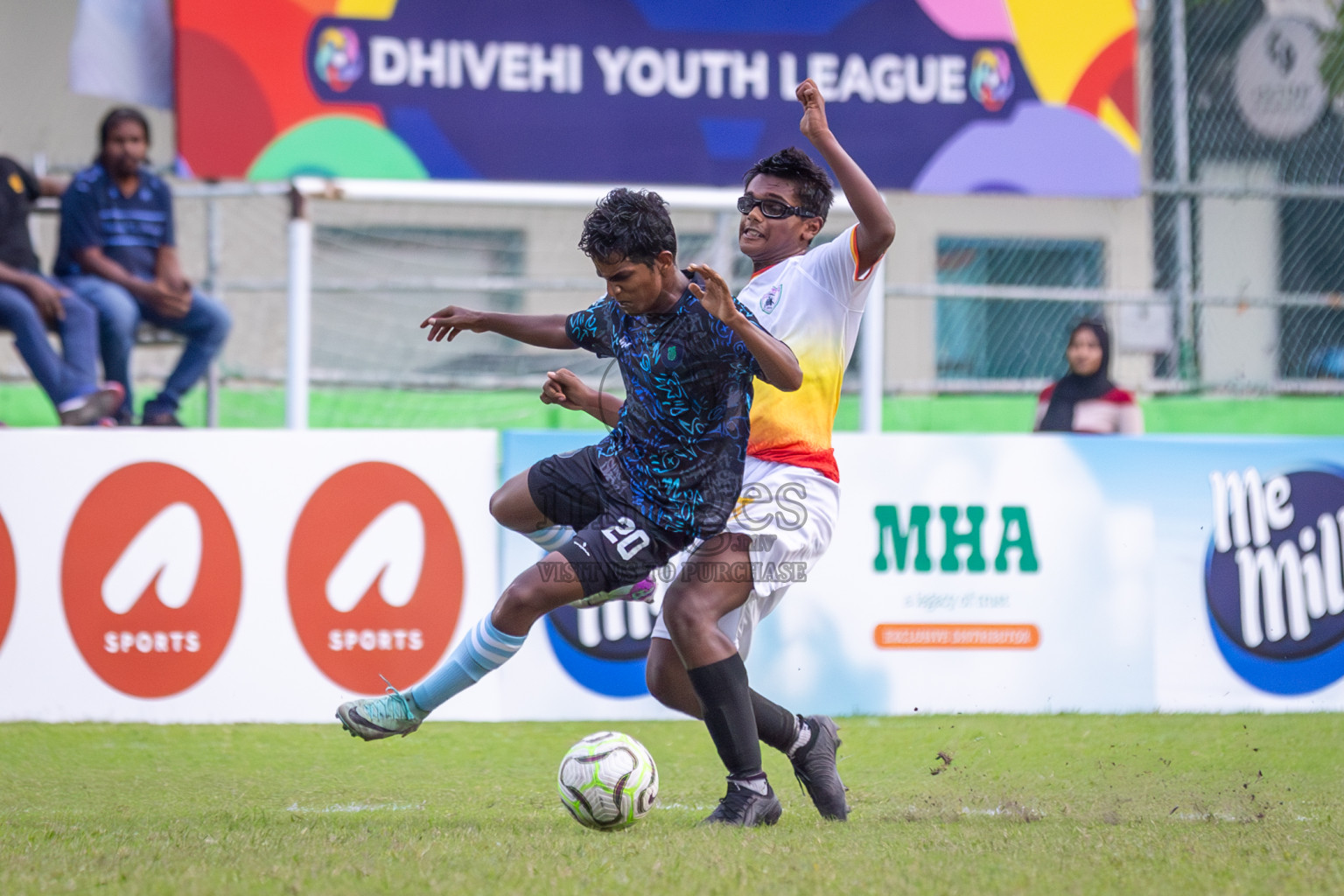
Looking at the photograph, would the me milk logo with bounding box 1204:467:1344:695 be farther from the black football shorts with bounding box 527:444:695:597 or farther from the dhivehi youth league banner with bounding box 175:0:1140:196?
the black football shorts with bounding box 527:444:695:597

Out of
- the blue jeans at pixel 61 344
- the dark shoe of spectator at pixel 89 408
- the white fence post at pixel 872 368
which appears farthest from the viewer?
the white fence post at pixel 872 368

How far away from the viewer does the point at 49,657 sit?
6.25 metres

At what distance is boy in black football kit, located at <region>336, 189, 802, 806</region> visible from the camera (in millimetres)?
3932

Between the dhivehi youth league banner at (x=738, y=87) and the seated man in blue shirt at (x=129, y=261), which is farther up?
the dhivehi youth league banner at (x=738, y=87)

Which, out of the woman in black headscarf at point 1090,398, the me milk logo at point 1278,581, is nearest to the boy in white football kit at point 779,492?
the me milk logo at point 1278,581

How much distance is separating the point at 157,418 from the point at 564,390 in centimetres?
413

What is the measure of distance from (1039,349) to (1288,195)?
206cm

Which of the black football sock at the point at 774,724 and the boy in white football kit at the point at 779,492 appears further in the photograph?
the black football sock at the point at 774,724

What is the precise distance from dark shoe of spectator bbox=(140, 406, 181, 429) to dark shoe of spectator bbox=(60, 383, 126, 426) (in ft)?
1.03

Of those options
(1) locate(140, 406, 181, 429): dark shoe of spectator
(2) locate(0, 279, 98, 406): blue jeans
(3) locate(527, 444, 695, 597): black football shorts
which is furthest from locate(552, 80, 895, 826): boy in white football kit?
(2) locate(0, 279, 98, 406): blue jeans

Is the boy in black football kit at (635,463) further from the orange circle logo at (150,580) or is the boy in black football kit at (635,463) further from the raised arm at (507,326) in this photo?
the orange circle logo at (150,580)

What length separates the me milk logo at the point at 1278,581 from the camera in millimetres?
6855

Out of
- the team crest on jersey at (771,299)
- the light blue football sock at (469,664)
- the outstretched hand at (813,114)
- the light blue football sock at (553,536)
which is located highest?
the outstretched hand at (813,114)

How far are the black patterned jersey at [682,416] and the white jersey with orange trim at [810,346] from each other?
0.17 meters
